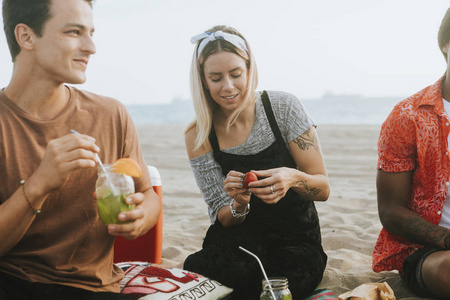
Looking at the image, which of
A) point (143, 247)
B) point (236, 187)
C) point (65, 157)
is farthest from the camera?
point (143, 247)

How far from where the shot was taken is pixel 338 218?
5.78m

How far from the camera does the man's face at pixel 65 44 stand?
2.50 m

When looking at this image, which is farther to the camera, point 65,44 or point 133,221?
point 65,44

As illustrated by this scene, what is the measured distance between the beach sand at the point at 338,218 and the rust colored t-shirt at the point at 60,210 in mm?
1562

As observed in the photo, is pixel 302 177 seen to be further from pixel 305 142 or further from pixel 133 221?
pixel 133 221

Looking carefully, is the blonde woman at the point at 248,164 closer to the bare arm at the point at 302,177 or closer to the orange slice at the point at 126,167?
the bare arm at the point at 302,177

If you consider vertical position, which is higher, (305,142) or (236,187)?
(305,142)

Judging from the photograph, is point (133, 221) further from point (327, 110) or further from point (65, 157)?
point (327, 110)

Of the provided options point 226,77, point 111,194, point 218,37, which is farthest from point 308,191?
point 111,194

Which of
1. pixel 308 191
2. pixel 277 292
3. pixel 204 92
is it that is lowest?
pixel 277 292

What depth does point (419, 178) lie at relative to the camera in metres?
3.44

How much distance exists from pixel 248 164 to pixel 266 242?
554 millimetres

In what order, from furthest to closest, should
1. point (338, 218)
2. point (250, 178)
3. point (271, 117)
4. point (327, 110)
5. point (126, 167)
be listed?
point (327, 110) < point (338, 218) < point (271, 117) < point (250, 178) < point (126, 167)

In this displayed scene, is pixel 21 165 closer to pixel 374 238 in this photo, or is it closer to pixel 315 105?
Result: pixel 374 238
